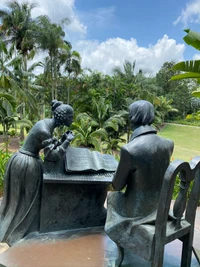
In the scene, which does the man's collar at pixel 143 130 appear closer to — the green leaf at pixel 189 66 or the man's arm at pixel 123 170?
the man's arm at pixel 123 170

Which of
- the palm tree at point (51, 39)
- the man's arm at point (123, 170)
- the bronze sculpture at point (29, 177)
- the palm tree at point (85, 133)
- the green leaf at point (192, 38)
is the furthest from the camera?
the palm tree at point (51, 39)

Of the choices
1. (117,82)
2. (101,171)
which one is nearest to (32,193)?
(101,171)

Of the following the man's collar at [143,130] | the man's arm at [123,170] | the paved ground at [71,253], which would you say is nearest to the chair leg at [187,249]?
the paved ground at [71,253]

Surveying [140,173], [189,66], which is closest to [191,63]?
[189,66]

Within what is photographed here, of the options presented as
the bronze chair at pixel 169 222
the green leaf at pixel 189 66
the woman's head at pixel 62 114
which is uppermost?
the green leaf at pixel 189 66

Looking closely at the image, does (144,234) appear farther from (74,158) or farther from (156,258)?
(74,158)

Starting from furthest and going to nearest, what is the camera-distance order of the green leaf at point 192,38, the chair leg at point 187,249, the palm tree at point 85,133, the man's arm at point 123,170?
the palm tree at point 85,133 < the green leaf at point 192,38 < the chair leg at point 187,249 < the man's arm at point 123,170

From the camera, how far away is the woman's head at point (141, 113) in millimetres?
2359

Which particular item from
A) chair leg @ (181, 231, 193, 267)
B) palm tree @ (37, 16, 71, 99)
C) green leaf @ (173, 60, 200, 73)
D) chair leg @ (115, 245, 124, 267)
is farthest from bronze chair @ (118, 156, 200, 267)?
palm tree @ (37, 16, 71, 99)

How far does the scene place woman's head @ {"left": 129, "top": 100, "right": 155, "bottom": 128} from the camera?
236 centimetres

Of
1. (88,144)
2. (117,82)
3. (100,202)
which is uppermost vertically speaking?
(117,82)

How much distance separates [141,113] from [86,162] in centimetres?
112

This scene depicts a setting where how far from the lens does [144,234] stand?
2.21m

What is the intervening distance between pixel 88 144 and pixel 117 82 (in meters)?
6.93
